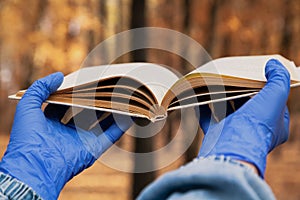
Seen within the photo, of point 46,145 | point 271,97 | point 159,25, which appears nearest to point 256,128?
point 271,97

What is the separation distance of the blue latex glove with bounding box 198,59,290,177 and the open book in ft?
0.27

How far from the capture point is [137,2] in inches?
180

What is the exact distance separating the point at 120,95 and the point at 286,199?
6.80 m

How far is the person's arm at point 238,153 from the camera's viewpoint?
2.55 ft

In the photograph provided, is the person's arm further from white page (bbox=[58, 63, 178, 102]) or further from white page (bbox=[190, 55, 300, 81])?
white page (bbox=[58, 63, 178, 102])

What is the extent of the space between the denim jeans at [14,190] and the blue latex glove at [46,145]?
0.04 meters

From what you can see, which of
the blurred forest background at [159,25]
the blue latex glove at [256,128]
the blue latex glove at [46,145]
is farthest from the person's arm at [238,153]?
the blurred forest background at [159,25]

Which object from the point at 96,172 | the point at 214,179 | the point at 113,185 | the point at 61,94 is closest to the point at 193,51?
the point at 113,185

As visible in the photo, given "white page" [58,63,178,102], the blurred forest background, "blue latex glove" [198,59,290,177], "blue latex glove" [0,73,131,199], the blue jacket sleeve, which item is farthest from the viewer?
the blurred forest background

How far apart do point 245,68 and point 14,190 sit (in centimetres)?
74

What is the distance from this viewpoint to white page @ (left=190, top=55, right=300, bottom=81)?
4.65 feet

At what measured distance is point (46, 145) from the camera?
1452mm

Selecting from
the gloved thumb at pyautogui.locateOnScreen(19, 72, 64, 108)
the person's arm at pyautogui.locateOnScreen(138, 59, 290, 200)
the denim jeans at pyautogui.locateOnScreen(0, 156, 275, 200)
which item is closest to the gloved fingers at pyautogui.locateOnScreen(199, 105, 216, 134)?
the person's arm at pyautogui.locateOnScreen(138, 59, 290, 200)

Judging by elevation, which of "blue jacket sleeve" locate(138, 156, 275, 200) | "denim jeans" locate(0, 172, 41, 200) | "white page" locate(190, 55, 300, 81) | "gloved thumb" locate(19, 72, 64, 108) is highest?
"white page" locate(190, 55, 300, 81)
